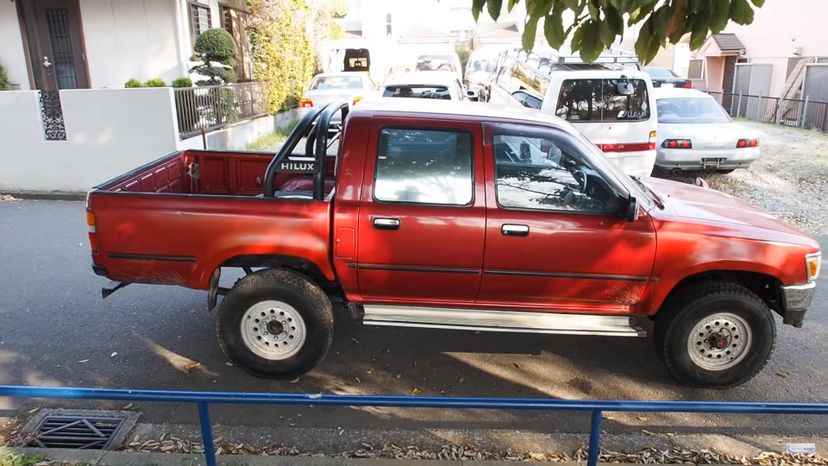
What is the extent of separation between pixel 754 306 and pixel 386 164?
261 centimetres

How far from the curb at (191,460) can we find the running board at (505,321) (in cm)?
101

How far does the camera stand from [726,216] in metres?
4.27

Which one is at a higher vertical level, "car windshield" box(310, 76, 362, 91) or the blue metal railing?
"car windshield" box(310, 76, 362, 91)

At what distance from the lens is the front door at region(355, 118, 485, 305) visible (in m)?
4.07

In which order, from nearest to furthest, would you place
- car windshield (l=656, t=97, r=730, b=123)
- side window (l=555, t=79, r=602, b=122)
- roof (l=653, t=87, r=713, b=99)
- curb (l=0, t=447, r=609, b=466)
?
curb (l=0, t=447, r=609, b=466), side window (l=555, t=79, r=602, b=122), car windshield (l=656, t=97, r=730, b=123), roof (l=653, t=87, r=713, b=99)

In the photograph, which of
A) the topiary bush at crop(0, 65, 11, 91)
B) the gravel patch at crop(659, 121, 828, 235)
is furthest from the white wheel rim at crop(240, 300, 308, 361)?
the topiary bush at crop(0, 65, 11, 91)

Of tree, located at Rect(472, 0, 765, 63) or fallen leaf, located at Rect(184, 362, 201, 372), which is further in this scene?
fallen leaf, located at Rect(184, 362, 201, 372)

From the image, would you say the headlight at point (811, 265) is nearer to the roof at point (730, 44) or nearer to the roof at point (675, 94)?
the roof at point (675, 94)

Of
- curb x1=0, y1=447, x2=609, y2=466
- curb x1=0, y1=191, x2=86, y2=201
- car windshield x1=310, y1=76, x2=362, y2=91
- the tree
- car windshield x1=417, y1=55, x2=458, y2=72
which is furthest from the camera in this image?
car windshield x1=417, y1=55, x2=458, y2=72

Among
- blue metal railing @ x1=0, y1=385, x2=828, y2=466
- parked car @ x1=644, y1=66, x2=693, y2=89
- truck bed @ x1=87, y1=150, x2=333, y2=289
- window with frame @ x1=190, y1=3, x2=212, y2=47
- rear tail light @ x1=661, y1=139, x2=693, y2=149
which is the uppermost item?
window with frame @ x1=190, y1=3, x2=212, y2=47

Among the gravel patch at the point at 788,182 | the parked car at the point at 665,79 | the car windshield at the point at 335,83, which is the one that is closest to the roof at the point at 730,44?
the parked car at the point at 665,79

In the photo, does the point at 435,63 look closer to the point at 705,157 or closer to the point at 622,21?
the point at 705,157

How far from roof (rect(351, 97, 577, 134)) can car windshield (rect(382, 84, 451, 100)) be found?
6640 mm

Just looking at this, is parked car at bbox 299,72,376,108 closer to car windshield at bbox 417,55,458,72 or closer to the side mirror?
car windshield at bbox 417,55,458,72
